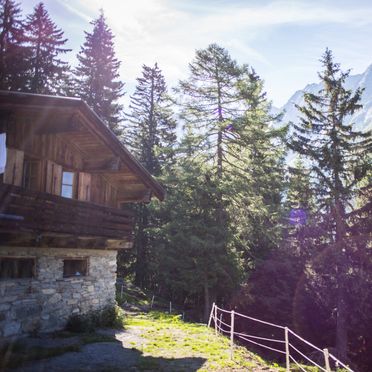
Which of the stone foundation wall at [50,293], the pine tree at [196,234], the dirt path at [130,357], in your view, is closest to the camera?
the dirt path at [130,357]

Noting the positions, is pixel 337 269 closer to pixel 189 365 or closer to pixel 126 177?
pixel 126 177

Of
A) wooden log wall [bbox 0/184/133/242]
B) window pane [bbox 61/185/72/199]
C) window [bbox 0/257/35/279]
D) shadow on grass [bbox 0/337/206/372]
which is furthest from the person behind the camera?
window pane [bbox 61/185/72/199]

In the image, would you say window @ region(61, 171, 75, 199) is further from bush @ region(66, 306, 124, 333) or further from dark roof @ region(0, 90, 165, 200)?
bush @ region(66, 306, 124, 333)

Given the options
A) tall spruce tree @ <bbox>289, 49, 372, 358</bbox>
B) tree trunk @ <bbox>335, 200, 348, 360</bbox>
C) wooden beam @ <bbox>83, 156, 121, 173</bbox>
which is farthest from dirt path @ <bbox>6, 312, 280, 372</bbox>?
tall spruce tree @ <bbox>289, 49, 372, 358</bbox>

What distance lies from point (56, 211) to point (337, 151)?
696 inches

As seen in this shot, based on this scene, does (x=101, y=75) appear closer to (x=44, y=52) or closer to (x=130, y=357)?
(x=44, y=52)

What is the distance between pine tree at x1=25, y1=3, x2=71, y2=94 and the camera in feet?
89.1

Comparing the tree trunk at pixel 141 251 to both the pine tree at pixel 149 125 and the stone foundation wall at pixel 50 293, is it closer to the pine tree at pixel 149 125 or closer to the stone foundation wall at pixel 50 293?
the pine tree at pixel 149 125

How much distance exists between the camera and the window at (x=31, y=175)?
1081 centimetres

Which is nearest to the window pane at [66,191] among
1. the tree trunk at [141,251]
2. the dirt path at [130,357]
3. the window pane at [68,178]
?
the window pane at [68,178]

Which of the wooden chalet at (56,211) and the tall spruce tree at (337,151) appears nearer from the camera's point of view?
the wooden chalet at (56,211)

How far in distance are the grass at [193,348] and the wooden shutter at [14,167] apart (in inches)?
220

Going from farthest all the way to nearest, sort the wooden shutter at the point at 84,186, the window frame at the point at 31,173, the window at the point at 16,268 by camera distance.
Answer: the wooden shutter at the point at 84,186
the window frame at the point at 31,173
the window at the point at 16,268

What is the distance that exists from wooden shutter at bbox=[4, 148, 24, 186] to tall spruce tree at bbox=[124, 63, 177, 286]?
19.3 metres
